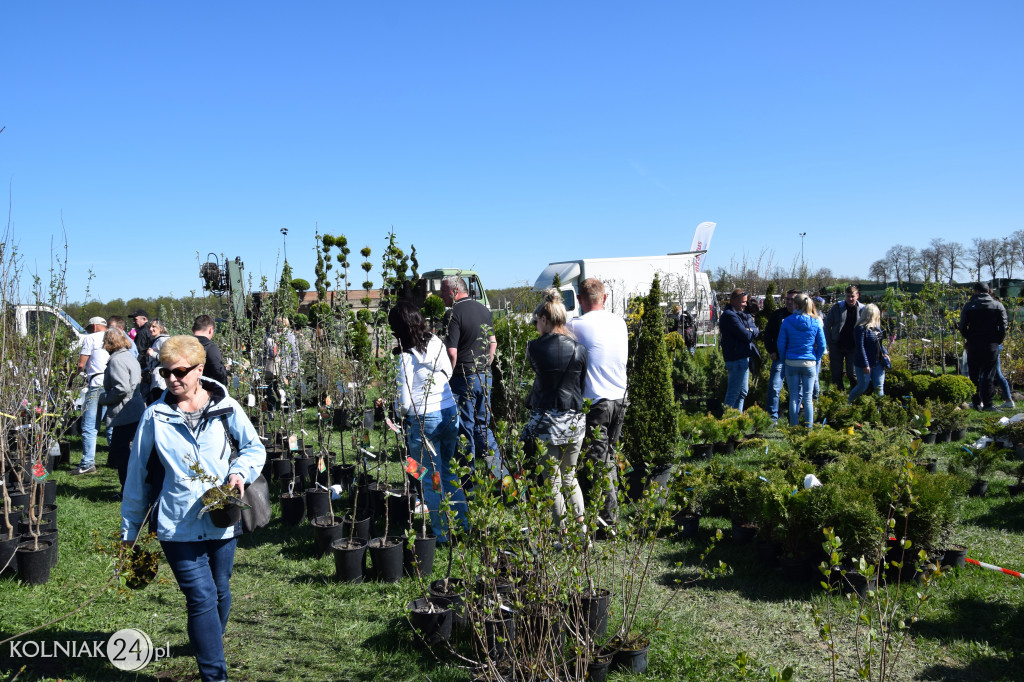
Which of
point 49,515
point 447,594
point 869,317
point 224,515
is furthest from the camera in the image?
point 869,317

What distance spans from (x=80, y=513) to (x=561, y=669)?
15.3ft

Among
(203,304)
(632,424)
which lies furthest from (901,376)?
(203,304)

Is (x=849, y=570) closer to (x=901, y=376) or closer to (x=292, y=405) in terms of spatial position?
(x=292, y=405)

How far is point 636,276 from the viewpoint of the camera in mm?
19781

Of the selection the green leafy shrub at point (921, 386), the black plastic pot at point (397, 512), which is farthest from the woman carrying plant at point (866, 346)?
the black plastic pot at point (397, 512)

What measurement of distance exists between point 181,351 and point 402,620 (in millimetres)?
1728

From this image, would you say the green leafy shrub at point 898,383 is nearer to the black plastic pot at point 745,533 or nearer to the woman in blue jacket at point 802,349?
the woman in blue jacket at point 802,349

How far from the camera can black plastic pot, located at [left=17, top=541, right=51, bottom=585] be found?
409 cm

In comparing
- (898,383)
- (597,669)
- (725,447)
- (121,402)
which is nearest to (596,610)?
(597,669)

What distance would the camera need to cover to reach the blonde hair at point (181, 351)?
8.71 feet

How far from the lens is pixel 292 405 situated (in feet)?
21.1

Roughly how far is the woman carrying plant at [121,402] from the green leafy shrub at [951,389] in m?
8.64

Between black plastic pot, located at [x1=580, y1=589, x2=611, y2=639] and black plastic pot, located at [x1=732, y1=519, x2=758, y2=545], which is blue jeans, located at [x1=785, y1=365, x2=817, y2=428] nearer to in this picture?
black plastic pot, located at [x1=732, y1=519, x2=758, y2=545]

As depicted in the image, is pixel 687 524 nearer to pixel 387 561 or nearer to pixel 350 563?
pixel 387 561
